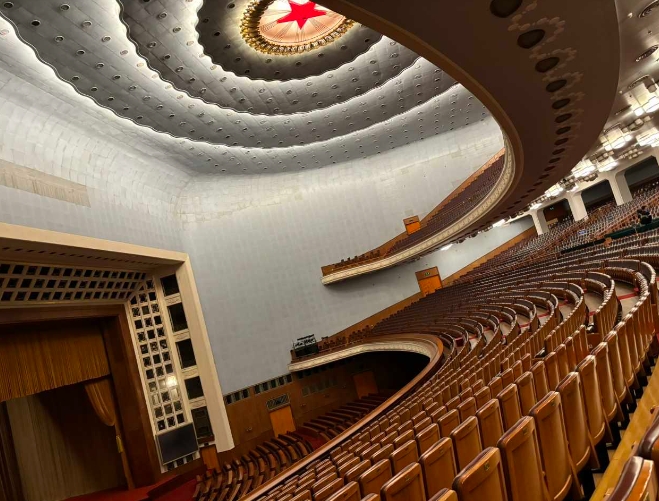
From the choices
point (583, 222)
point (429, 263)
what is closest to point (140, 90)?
point (429, 263)

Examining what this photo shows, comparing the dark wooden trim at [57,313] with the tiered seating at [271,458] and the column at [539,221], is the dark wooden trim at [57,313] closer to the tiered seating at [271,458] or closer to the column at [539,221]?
the tiered seating at [271,458]

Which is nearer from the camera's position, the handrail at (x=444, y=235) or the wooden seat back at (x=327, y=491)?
the wooden seat back at (x=327, y=491)

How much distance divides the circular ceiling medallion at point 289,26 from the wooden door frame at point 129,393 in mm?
5193

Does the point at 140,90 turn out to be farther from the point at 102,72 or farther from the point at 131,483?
the point at 131,483

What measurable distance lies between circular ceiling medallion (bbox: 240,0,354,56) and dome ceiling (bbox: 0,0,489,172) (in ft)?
0.06

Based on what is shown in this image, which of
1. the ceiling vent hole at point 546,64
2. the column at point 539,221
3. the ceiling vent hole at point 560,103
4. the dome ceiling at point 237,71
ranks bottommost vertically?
the column at point 539,221

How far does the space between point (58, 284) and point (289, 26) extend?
516cm

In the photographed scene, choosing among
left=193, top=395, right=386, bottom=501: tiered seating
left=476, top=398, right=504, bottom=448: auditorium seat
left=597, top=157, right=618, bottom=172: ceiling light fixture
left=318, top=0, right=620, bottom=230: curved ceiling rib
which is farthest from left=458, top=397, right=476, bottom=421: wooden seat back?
left=597, top=157, right=618, bottom=172: ceiling light fixture

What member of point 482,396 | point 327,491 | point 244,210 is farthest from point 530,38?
point 244,210

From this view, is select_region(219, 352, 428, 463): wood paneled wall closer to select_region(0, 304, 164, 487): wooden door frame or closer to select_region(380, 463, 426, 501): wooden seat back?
select_region(0, 304, 164, 487): wooden door frame

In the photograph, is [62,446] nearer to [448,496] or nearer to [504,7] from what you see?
[504,7]

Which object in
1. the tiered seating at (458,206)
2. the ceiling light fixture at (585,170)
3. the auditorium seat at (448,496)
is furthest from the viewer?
the ceiling light fixture at (585,170)

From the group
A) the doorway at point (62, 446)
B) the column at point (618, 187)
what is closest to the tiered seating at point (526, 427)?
the doorway at point (62, 446)

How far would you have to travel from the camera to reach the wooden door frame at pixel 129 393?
30.6 ft
